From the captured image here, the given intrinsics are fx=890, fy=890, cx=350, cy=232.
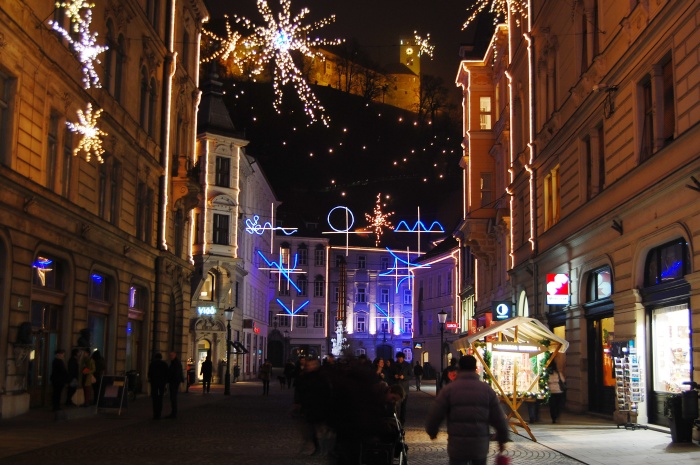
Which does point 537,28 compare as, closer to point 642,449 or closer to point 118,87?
point 118,87

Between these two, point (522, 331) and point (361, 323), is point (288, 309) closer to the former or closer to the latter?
point (361, 323)

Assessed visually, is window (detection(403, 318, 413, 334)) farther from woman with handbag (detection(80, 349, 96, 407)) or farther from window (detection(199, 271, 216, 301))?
woman with handbag (detection(80, 349, 96, 407))

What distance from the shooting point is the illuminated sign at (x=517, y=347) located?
20.1 metres

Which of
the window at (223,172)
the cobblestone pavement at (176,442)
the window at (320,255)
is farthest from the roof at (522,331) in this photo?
the window at (320,255)

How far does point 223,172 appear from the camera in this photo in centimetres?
5400

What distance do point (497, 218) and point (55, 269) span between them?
23085mm

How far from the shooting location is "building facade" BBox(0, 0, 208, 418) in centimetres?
2034

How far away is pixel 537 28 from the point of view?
3139 cm

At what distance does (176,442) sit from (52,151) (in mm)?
9809

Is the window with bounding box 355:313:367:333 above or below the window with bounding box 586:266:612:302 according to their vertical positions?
above

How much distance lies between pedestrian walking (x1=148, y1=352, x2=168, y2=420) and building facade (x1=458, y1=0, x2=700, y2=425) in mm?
10886

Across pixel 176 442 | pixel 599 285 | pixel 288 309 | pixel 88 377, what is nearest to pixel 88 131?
pixel 88 377

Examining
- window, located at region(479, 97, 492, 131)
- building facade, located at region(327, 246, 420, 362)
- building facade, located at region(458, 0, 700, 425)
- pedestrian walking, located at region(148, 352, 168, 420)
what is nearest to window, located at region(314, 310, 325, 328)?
building facade, located at region(327, 246, 420, 362)

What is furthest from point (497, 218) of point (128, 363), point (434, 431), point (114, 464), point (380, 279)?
point (380, 279)
